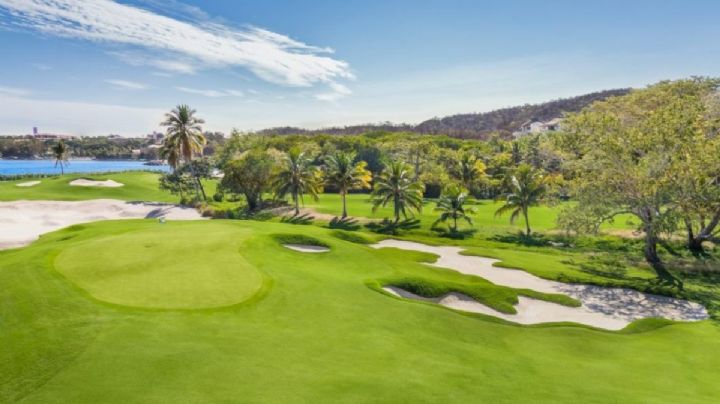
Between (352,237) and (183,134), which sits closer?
(352,237)

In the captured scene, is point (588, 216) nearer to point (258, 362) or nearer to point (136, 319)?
point (258, 362)

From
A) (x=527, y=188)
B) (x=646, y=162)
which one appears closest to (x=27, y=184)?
(x=527, y=188)

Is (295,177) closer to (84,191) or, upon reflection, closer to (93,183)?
(84,191)

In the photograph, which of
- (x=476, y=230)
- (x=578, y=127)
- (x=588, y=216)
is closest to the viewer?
(x=588, y=216)

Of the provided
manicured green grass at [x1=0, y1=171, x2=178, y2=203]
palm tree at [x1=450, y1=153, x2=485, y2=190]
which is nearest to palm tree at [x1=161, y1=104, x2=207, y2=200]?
manicured green grass at [x1=0, y1=171, x2=178, y2=203]

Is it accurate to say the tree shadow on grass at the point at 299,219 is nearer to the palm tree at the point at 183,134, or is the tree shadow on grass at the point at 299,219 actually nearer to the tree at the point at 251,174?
the tree at the point at 251,174

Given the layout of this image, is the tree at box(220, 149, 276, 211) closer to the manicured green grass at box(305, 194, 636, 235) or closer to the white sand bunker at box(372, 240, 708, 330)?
the manicured green grass at box(305, 194, 636, 235)

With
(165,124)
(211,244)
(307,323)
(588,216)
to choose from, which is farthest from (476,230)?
(165,124)
